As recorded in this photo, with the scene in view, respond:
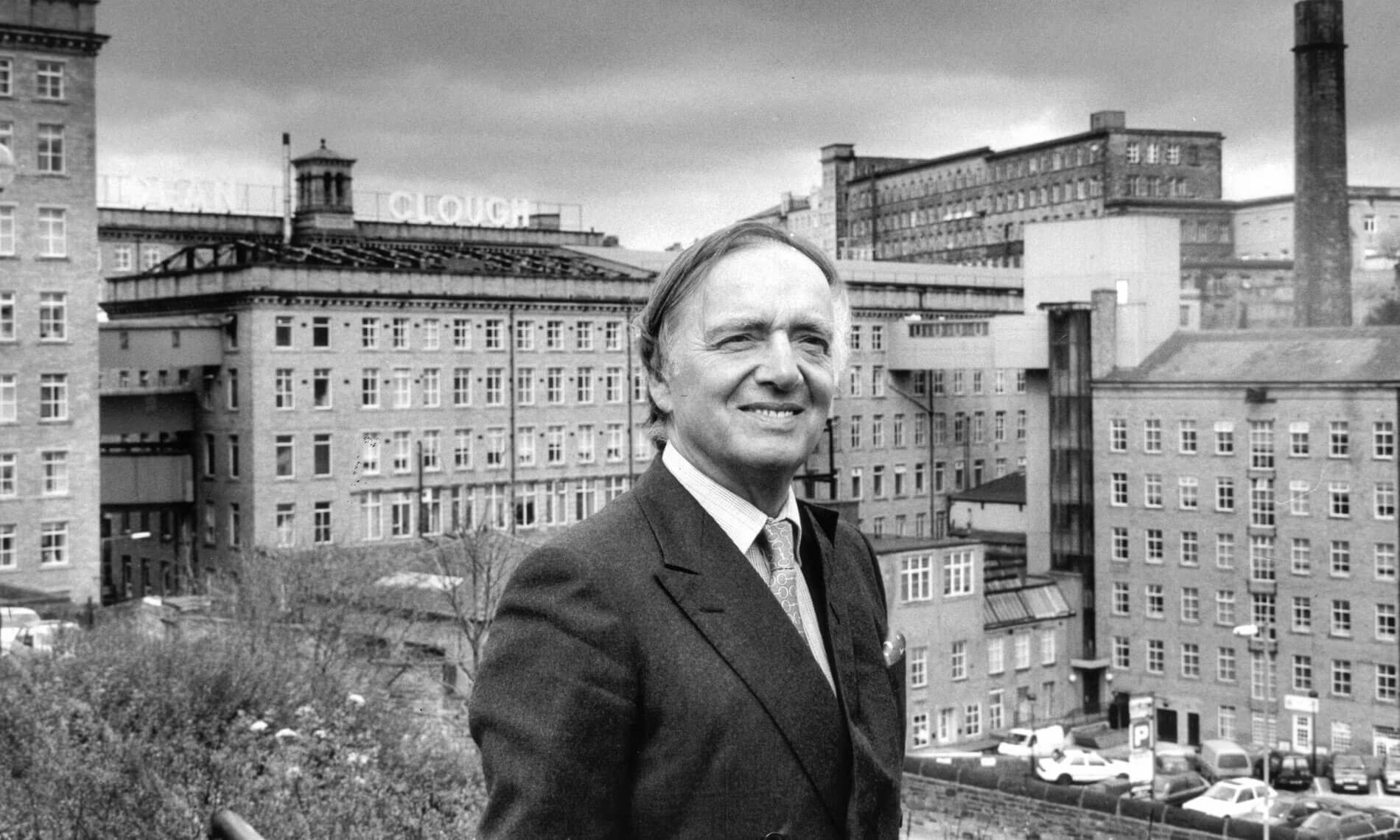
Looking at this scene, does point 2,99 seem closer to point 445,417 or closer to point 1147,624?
point 445,417

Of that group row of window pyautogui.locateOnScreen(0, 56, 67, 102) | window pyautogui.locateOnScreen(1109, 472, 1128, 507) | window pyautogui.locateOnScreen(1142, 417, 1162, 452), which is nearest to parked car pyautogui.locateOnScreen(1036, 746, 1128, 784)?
window pyautogui.locateOnScreen(1109, 472, 1128, 507)

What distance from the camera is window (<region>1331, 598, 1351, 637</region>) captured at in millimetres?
75438

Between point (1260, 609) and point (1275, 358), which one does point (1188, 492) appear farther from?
point (1275, 358)

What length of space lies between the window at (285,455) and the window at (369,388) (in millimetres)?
4232

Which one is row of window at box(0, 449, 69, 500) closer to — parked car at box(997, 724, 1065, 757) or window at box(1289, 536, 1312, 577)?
parked car at box(997, 724, 1065, 757)

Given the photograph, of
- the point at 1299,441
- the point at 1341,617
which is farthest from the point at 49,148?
the point at 1341,617

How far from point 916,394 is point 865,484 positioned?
23.1 feet

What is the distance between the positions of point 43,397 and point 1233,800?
48.3 m

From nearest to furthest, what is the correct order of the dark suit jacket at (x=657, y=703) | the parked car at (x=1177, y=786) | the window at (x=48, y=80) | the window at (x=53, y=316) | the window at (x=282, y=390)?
the dark suit jacket at (x=657, y=703) → the parked car at (x=1177, y=786) → the window at (x=48, y=80) → the window at (x=53, y=316) → the window at (x=282, y=390)

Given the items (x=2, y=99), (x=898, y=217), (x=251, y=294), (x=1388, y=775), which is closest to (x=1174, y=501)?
(x=1388, y=775)

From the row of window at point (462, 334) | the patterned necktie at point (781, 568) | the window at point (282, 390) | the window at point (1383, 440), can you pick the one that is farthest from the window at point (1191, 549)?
the patterned necktie at point (781, 568)

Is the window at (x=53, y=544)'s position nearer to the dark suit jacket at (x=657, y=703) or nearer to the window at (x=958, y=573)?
the window at (x=958, y=573)

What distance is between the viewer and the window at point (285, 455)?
79.4m

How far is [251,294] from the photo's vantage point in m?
79.6
